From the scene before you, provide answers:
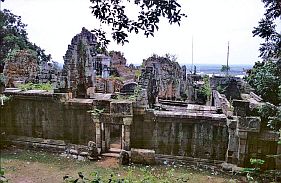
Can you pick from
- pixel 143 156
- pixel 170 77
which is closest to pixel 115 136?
pixel 143 156

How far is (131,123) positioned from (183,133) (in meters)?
2.03

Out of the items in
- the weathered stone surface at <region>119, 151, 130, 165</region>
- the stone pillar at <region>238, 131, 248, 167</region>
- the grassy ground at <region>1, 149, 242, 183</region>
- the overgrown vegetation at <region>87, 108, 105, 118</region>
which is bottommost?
the grassy ground at <region>1, 149, 242, 183</region>

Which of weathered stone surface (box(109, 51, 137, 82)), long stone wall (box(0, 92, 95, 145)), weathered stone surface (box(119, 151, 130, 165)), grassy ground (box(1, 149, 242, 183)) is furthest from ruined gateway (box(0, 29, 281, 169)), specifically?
weathered stone surface (box(109, 51, 137, 82))

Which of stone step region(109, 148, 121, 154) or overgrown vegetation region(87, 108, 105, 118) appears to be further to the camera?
stone step region(109, 148, 121, 154)

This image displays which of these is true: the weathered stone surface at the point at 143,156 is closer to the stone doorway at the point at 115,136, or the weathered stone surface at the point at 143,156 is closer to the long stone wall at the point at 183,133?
the long stone wall at the point at 183,133

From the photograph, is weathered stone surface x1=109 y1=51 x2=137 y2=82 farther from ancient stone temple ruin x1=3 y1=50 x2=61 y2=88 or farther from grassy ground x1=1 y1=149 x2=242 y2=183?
grassy ground x1=1 y1=149 x2=242 y2=183

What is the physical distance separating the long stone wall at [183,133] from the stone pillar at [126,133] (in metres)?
0.25

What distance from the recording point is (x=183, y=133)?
10.3 meters

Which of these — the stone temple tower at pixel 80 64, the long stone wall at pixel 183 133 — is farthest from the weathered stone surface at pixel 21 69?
the long stone wall at pixel 183 133

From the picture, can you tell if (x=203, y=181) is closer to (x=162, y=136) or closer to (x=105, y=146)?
(x=162, y=136)

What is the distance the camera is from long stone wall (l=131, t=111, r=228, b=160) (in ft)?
33.0

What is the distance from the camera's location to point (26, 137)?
12094 mm

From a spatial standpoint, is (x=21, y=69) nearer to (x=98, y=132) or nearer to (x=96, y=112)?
(x=96, y=112)

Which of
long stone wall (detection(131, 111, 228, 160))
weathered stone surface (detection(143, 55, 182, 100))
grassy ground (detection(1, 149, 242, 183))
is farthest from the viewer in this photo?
weathered stone surface (detection(143, 55, 182, 100))
